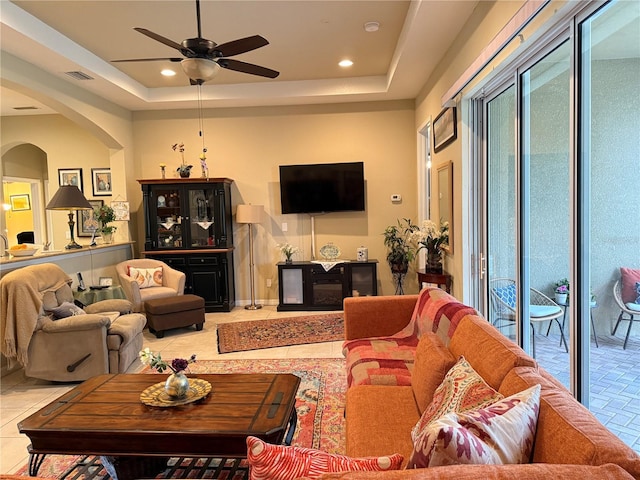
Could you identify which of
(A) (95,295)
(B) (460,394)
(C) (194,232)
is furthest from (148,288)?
(B) (460,394)

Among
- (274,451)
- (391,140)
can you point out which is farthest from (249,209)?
(274,451)

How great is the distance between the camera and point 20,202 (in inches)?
310

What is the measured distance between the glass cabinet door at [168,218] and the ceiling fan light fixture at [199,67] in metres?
3.36

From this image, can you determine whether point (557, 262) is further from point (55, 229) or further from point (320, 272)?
point (55, 229)

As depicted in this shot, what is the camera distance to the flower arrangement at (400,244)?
5934 millimetres

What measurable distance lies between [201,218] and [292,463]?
5414mm

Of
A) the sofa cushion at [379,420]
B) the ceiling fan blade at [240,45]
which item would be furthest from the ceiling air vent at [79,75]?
the sofa cushion at [379,420]

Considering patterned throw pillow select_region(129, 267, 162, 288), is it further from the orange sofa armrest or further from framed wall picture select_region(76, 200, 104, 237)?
the orange sofa armrest

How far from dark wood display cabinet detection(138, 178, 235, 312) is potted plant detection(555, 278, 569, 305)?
14.4 ft

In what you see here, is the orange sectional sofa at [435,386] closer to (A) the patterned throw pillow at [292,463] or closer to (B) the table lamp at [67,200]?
(A) the patterned throw pillow at [292,463]

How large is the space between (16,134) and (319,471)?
25.4ft

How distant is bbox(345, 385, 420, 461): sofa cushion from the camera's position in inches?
65.4

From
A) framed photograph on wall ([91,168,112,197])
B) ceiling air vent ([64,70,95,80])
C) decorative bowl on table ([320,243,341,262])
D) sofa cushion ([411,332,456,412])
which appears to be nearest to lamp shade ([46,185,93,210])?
ceiling air vent ([64,70,95,80])

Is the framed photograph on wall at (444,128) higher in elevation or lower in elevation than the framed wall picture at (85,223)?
higher
